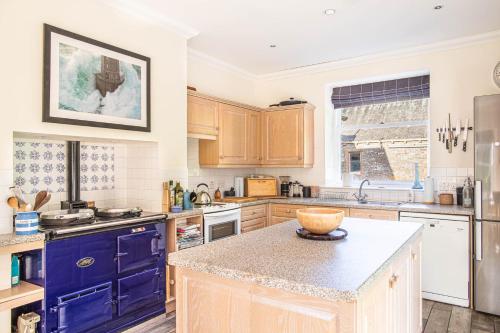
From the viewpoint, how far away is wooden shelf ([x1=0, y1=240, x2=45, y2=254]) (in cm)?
210

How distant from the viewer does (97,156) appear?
3.41m

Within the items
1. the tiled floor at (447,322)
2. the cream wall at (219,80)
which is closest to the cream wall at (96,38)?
the cream wall at (219,80)

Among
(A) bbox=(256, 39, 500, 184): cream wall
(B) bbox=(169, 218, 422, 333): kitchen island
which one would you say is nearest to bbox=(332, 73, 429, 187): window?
(A) bbox=(256, 39, 500, 184): cream wall

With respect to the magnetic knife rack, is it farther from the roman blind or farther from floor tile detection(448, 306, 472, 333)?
floor tile detection(448, 306, 472, 333)

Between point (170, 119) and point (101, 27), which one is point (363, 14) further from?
point (101, 27)

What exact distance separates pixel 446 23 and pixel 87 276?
4.01 m

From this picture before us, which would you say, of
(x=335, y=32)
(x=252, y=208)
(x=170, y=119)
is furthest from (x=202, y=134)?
(x=335, y=32)

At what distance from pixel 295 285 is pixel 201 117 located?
121 inches

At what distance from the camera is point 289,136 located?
489cm

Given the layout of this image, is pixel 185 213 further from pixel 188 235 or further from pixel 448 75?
pixel 448 75

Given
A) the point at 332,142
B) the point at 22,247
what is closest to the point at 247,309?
the point at 22,247

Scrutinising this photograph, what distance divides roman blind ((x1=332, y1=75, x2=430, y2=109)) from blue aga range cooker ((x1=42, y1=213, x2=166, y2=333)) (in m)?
3.12

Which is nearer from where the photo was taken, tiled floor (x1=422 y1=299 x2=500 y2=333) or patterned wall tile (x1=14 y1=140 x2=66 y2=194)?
patterned wall tile (x1=14 y1=140 x2=66 y2=194)

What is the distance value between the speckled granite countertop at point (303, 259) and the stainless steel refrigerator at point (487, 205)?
1.48m
